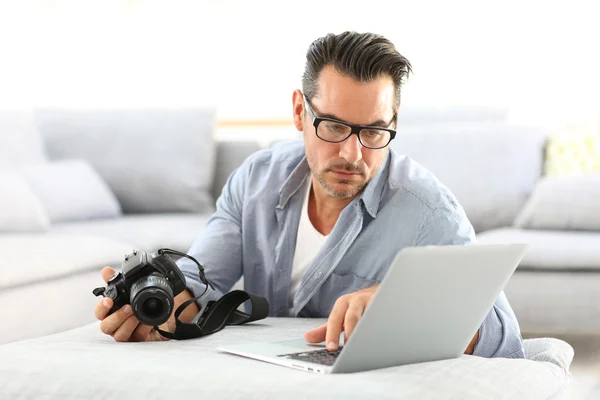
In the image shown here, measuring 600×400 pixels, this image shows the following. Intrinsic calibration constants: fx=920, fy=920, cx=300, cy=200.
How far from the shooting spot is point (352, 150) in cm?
172

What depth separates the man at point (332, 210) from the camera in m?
1.73

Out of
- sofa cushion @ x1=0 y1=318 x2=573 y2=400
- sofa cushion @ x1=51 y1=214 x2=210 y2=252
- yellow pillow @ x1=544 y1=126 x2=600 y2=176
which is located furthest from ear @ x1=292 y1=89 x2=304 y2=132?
yellow pillow @ x1=544 y1=126 x2=600 y2=176

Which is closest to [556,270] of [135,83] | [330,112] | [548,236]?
[548,236]

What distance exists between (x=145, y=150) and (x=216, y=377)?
2.84 m

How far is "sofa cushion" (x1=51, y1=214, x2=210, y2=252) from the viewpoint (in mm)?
3248

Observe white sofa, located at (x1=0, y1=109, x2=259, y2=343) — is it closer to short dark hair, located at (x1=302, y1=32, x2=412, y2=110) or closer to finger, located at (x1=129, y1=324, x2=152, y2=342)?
short dark hair, located at (x1=302, y1=32, x2=412, y2=110)

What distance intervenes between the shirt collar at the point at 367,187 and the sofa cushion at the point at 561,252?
3.62ft

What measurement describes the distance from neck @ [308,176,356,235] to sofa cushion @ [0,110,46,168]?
204 cm

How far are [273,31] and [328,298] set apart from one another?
10.5 feet

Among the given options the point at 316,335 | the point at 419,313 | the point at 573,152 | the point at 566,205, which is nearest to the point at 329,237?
the point at 316,335

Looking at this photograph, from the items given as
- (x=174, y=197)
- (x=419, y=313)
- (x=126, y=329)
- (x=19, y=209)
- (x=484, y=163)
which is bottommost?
(x=174, y=197)

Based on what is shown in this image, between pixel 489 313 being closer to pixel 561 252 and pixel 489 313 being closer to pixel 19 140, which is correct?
pixel 561 252

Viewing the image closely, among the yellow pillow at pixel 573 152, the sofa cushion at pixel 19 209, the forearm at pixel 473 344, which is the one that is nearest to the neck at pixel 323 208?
the forearm at pixel 473 344

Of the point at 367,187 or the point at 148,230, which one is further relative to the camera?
the point at 148,230
